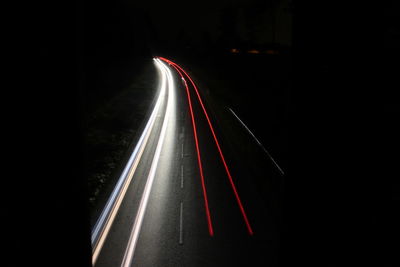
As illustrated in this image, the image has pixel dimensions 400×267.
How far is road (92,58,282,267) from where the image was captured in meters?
9.23

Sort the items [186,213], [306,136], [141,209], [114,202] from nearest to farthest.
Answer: [306,136] → [186,213] → [141,209] → [114,202]

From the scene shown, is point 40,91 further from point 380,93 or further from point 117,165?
point 117,165

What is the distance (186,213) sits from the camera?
11.5 meters

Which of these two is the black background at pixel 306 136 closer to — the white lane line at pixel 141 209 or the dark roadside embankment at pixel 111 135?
the dark roadside embankment at pixel 111 135

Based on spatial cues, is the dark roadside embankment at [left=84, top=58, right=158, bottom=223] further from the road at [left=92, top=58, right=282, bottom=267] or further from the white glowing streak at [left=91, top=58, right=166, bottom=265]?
the road at [left=92, top=58, right=282, bottom=267]

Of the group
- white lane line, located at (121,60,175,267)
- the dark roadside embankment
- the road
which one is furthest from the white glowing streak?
white lane line, located at (121,60,175,267)

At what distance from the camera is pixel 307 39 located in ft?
13.2

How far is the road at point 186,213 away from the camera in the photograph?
9.23 m

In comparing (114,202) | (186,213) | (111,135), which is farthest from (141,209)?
(111,135)

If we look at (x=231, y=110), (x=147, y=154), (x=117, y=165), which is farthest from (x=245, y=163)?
(x=231, y=110)

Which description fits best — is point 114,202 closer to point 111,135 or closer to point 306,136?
point 111,135

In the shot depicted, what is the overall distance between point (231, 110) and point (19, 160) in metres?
25.0

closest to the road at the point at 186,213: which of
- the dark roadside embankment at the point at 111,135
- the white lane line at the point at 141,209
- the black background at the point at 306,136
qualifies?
the white lane line at the point at 141,209

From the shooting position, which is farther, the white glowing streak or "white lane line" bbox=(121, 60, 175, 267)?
the white glowing streak
